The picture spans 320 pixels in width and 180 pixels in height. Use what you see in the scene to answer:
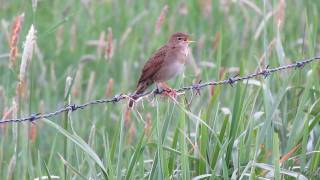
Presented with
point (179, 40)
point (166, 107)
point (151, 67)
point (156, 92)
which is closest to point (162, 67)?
point (151, 67)

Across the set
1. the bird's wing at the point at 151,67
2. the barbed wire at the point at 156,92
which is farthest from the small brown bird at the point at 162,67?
the barbed wire at the point at 156,92

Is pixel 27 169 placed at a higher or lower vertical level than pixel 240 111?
lower

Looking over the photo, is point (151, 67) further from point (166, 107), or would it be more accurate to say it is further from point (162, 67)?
point (166, 107)

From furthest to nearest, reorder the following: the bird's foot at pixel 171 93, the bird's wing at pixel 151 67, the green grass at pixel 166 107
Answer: the bird's wing at pixel 151 67 → the bird's foot at pixel 171 93 → the green grass at pixel 166 107

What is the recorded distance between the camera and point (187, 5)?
852cm

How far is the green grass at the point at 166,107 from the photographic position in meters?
4.47

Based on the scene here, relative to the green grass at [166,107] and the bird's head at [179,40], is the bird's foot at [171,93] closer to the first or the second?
the green grass at [166,107]

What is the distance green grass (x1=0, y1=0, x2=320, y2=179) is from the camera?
176 inches

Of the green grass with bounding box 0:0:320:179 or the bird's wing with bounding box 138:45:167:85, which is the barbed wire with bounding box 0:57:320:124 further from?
the bird's wing with bounding box 138:45:167:85

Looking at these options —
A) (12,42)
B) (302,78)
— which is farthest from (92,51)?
(12,42)

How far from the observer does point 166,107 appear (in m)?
5.52

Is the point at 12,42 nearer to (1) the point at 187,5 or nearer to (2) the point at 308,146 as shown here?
(2) the point at 308,146

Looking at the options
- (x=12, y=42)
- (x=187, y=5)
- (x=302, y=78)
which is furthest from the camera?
(x=187, y=5)

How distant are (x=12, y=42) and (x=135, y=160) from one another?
975mm
